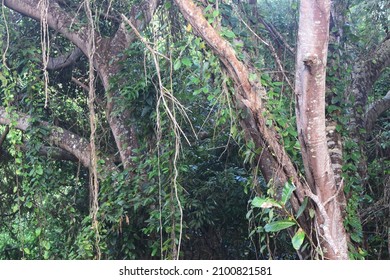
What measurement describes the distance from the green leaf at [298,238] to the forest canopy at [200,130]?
0.06ft

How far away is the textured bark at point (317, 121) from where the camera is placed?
2660 mm

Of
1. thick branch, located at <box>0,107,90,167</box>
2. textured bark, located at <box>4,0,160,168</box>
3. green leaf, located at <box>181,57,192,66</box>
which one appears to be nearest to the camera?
green leaf, located at <box>181,57,192,66</box>

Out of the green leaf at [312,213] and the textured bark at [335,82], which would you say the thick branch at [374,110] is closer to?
the textured bark at [335,82]

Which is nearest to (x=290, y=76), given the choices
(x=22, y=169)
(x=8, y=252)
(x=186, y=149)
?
(x=186, y=149)

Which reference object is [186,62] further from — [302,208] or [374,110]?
[374,110]

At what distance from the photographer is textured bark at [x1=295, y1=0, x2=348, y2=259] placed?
8.73ft

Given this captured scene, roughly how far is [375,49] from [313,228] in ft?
6.63

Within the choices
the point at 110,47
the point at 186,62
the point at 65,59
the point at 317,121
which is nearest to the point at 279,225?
the point at 317,121

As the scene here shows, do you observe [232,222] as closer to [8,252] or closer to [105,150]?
[105,150]

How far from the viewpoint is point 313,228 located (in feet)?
9.71

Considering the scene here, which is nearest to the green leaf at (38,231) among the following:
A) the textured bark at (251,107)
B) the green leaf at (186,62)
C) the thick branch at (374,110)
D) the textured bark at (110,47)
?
the textured bark at (110,47)

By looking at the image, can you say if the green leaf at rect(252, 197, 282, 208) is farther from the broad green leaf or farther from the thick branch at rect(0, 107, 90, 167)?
the thick branch at rect(0, 107, 90, 167)

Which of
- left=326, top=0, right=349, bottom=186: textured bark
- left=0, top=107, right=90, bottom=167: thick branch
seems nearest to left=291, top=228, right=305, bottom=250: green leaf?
left=326, top=0, right=349, bottom=186: textured bark

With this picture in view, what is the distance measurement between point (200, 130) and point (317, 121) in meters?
1.27
